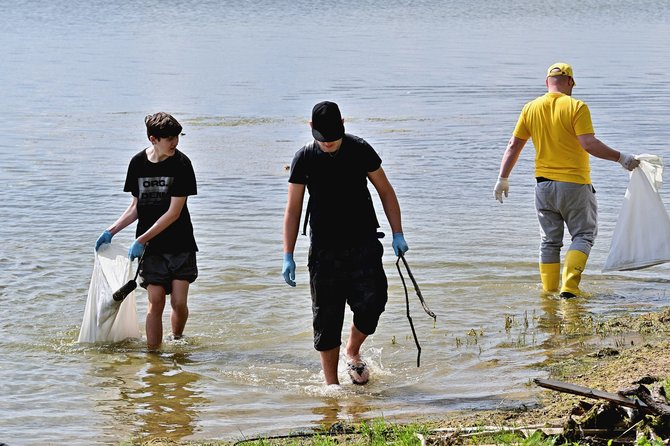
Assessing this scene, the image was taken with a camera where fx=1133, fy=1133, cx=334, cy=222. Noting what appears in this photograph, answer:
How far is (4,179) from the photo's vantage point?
14453mm

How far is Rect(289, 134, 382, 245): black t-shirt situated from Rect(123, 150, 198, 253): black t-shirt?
1130 millimetres

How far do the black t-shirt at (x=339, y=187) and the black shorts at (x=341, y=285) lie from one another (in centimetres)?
8

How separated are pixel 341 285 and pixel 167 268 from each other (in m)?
Result: 1.48

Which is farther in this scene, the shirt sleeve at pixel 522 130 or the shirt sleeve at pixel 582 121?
the shirt sleeve at pixel 522 130

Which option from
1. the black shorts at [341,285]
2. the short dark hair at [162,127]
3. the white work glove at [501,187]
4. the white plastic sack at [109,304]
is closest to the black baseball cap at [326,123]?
the black shorts at [341,285]

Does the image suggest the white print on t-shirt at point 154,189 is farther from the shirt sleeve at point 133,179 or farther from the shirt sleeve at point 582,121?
the shirt sleeve at point 582,121

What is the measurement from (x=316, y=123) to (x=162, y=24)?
40283mm

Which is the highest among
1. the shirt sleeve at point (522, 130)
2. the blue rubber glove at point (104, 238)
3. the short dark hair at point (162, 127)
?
the shirt sleeve at point (522, 130)

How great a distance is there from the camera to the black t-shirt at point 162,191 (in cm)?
724

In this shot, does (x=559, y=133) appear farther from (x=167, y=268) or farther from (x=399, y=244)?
(x=167, y=268)

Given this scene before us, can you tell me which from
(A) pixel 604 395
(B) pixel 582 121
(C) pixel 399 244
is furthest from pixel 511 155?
(A) pixel 604 395

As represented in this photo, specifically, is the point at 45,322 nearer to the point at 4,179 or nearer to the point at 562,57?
the point at 4,179

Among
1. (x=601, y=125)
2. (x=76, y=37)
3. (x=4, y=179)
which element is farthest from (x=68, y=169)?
(x=76, y=37)

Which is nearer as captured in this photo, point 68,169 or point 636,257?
point 636,257
